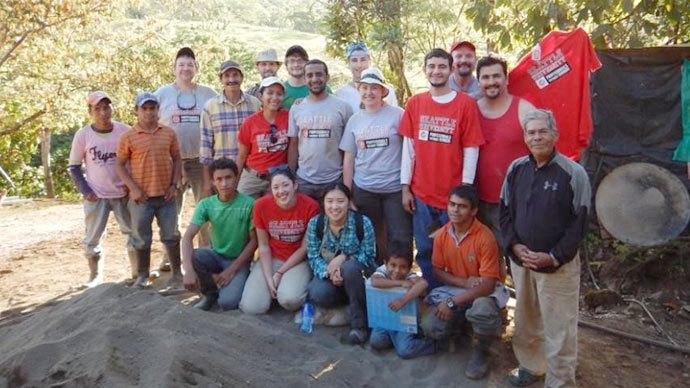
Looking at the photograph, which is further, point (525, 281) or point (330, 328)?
point (330, 328)

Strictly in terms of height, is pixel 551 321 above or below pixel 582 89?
below

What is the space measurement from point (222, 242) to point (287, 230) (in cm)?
60

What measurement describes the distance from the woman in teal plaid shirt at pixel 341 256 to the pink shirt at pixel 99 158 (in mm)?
1921

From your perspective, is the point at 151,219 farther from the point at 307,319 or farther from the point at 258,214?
the point at 307,319

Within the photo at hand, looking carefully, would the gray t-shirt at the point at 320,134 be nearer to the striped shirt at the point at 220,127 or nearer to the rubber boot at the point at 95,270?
the striped shirt at the point at 220,127

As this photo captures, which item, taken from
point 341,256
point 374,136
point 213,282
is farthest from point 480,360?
point 213,282

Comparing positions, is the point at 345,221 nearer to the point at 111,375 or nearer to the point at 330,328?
the point at 330,328

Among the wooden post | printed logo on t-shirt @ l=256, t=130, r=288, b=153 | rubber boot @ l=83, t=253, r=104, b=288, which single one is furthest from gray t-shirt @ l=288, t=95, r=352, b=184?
the wooden post

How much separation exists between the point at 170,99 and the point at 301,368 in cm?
283

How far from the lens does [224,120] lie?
16.8ft

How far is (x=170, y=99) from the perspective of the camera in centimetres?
537

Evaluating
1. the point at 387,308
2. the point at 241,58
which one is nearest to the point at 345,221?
the point at 387,308

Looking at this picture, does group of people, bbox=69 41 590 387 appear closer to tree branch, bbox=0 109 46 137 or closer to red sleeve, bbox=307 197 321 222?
red sleeve, bbox=307 197 321 222

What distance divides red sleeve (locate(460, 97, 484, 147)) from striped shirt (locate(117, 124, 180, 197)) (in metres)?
2.53
